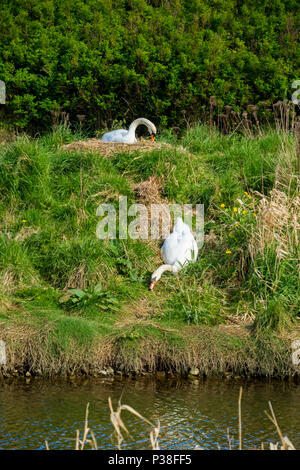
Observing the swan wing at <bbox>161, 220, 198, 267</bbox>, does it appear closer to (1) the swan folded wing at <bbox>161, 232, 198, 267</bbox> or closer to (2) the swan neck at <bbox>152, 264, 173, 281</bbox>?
(1) the swan folded wing at <bbox>161, 232, 198, 267</bbox>

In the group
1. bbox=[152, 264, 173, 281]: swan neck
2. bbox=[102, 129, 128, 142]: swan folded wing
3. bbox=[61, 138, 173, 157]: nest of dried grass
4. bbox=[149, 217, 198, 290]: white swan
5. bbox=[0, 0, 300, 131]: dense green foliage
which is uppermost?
bbox=[0, 0, 300, 131]: dense green foliage

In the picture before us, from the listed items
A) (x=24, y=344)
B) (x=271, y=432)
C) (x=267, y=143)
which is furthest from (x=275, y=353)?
(x=267, y=143)

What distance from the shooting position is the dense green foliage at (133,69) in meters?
12.2

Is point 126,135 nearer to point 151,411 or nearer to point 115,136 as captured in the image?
point 115,136

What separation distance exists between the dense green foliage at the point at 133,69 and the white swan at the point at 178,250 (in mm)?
3526

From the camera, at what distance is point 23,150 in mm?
10234

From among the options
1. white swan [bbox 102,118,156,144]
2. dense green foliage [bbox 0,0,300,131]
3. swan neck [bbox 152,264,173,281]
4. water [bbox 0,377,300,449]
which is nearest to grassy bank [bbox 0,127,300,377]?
swan neck [bbox 152,264,173,281]

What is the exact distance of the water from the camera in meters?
6.01

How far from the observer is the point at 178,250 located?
29.9 feet

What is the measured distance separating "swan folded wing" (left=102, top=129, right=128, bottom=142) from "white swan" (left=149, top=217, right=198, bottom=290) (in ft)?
8.11

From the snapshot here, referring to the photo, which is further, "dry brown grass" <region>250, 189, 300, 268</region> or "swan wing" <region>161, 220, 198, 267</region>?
"swan wing" <region>161, 220, 198, 267</region>

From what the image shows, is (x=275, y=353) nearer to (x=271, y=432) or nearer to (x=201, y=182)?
(x=271, y=432)

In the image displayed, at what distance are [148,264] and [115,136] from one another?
2.75 metres

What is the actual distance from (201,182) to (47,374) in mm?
3961
